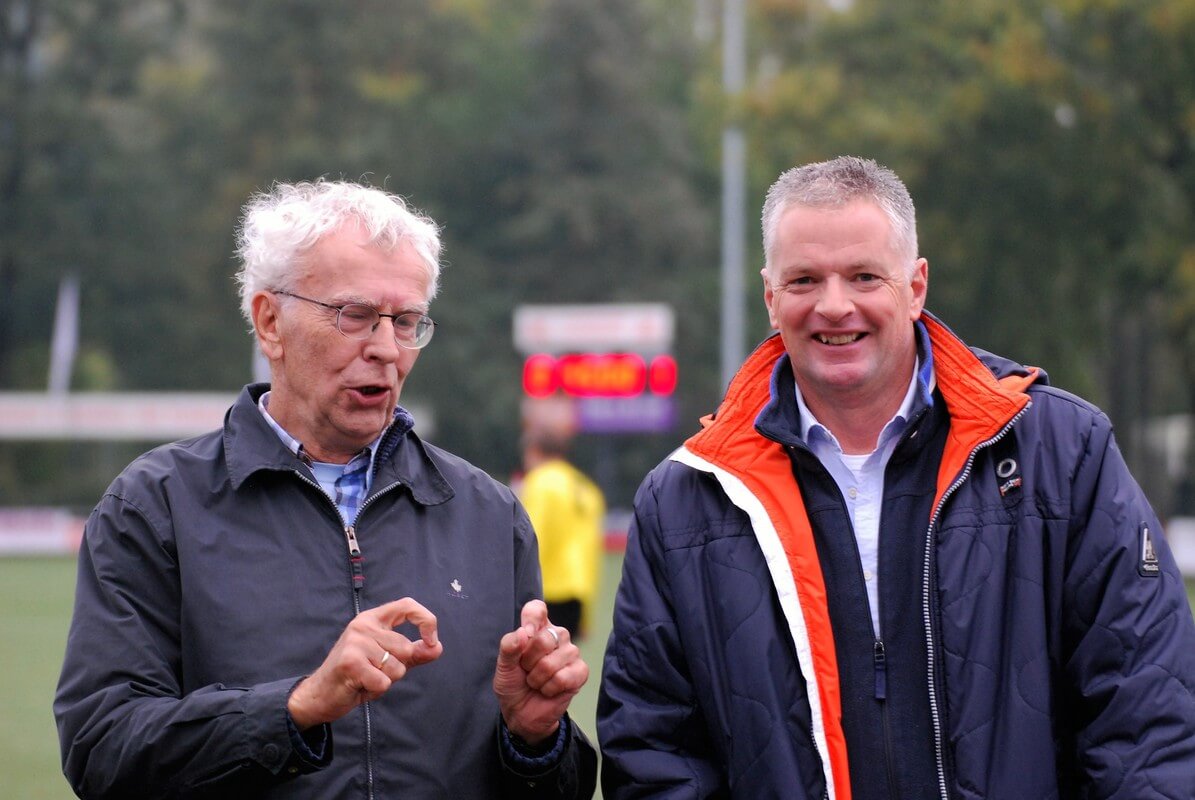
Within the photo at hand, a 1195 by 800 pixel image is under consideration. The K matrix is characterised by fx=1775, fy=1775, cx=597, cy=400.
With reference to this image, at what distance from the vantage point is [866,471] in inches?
143

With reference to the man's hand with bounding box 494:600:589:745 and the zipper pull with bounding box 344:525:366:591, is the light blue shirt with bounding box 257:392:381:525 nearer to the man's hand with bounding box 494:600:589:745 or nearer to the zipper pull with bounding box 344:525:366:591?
the zipper pull with bounding box 344:525:366:591

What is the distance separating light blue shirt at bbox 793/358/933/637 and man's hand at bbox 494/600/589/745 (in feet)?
1.99

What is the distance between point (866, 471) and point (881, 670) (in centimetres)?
42

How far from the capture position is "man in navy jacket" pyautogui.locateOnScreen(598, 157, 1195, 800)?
3353 mm

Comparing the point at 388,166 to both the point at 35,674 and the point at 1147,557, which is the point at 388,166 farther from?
the point at 1147,557

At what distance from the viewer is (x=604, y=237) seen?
5294 cm

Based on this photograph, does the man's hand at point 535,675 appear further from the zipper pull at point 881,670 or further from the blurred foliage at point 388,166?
the blurred foliage at point 388,166

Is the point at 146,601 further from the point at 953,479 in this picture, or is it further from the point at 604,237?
the point at 604,237

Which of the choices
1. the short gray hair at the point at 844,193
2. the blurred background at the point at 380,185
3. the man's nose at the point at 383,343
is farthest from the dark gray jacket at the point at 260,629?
the blurred background at the point at 380,185

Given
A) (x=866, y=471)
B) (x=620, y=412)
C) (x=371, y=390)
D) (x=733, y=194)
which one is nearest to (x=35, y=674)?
(x=371, y=390)

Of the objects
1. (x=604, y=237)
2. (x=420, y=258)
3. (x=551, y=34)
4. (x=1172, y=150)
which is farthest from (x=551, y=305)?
(x=420, y=258)

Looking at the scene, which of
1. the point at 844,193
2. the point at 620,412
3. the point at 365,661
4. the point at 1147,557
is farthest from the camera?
the point at 620,412

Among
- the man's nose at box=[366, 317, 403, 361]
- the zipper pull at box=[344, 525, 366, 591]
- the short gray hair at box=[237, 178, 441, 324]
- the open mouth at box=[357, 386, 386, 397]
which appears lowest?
the zipper pull at box=[344, 525, 366, 591]

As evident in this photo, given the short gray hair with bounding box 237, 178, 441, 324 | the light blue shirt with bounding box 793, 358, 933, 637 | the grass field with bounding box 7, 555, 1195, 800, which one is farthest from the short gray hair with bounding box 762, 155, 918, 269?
the grass field with bounding box 7, 555, 1195, 800
